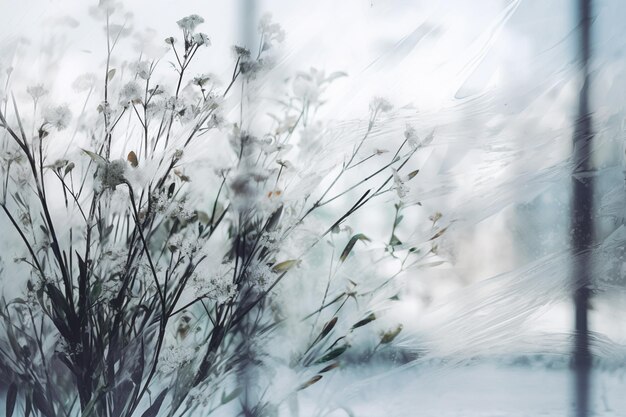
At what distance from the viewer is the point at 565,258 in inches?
49.4

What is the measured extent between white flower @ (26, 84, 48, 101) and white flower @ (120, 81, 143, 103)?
18cm

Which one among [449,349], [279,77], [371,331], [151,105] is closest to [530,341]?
[449,349]

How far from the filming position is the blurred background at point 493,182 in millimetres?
1259

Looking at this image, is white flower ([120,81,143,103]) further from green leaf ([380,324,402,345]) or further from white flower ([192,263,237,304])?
green leaf ([380,324,402,345])

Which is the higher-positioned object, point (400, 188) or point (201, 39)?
point (201, 39)

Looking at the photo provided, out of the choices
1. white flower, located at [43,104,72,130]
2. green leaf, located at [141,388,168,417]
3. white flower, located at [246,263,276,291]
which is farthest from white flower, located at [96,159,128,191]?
green leaf, located at [141,388,168,417]

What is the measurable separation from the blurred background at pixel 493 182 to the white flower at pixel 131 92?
85mm

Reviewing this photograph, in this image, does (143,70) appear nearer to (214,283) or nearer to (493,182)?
(214,283)

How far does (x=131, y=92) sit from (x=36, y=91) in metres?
0.21

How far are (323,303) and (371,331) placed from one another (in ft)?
0.41

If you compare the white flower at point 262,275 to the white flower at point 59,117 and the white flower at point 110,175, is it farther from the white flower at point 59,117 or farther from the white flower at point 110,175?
the white flower at point 59,117

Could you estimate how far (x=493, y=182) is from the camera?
49.7 inches

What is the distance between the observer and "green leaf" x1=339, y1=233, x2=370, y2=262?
126 centimetres

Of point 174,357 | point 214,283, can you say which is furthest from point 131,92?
point 174,357
